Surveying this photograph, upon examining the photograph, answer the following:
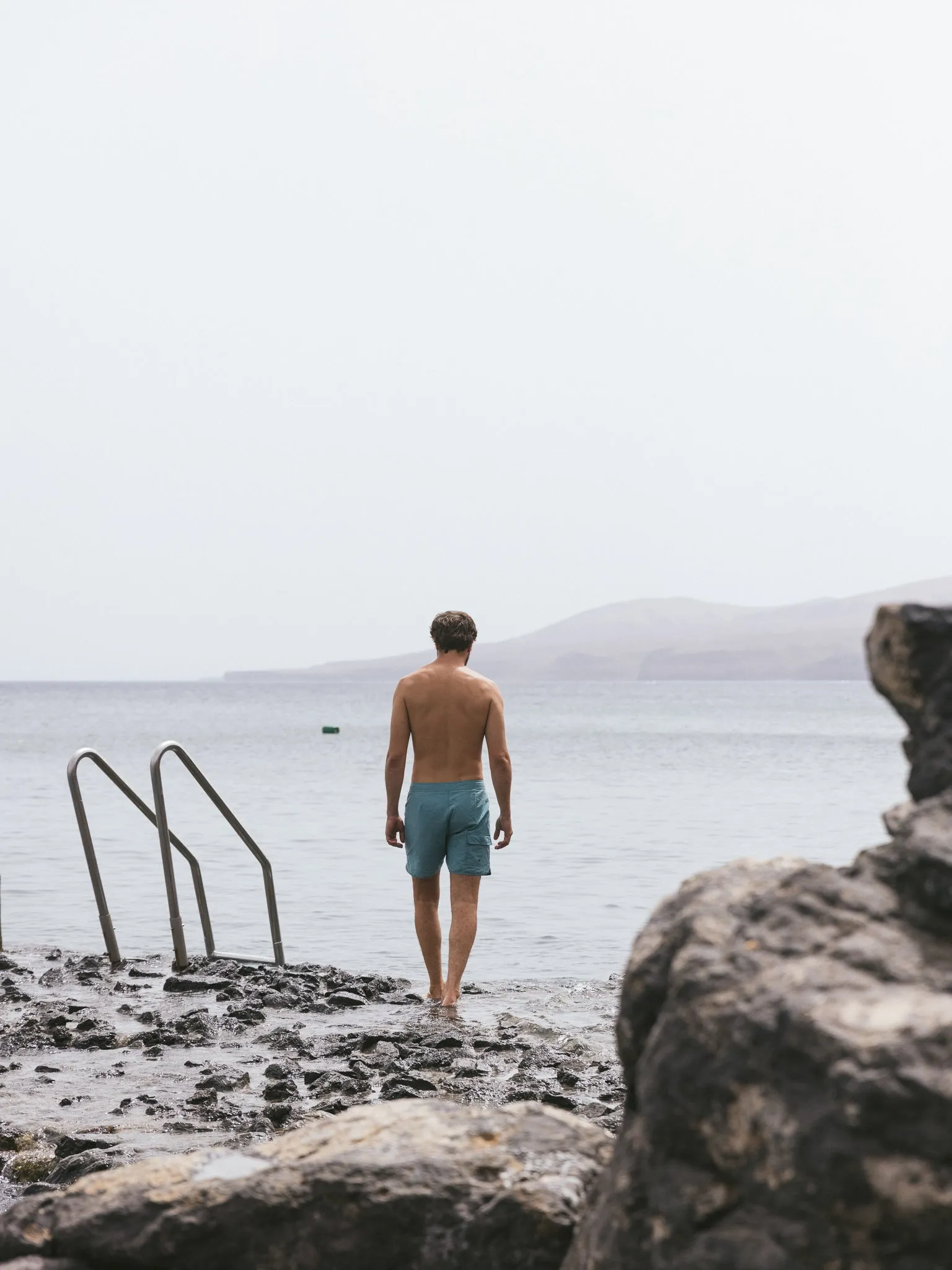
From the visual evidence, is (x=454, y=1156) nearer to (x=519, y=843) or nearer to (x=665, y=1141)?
(x=665, y=1141)

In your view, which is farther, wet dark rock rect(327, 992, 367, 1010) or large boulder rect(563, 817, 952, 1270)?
wet dark rock rect(327, 992, 367, 1010)

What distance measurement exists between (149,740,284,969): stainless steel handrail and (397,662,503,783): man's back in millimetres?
1230

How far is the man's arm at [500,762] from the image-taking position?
6.34 meters

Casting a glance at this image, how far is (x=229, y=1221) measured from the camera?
2.34 meters

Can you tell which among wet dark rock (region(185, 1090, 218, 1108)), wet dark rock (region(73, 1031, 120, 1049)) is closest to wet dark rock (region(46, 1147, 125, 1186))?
wet dark rock (region(185, 1090, 218, 1108))

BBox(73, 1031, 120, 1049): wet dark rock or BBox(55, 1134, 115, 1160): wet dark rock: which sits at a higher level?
BBox(55, 1134, 115, 1160): wet dark rock

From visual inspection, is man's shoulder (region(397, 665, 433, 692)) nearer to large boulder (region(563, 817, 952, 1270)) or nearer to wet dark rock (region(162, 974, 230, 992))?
wet dark rock (region(162, 974, 230, 992))

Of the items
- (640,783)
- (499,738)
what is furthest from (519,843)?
(640,783)


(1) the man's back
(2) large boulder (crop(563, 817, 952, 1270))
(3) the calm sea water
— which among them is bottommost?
(3) the calm sea water

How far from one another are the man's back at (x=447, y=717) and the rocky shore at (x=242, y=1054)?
1.16 metres

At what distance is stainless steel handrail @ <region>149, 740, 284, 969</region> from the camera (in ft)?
22.9

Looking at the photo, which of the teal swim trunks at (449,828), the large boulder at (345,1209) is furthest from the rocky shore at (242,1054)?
the large boulder at (345,1209)

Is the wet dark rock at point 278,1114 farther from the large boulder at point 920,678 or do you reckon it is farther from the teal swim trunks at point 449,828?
the large boulder at point 920,678

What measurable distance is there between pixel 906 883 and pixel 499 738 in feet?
14.3
